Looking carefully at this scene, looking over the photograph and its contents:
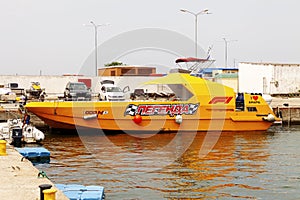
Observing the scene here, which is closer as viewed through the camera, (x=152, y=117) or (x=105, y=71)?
(x=152, y=117)

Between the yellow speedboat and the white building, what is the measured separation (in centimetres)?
1930

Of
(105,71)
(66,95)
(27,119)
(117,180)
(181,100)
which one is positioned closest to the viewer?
(117,180)

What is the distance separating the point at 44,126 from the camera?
29203 millimetres

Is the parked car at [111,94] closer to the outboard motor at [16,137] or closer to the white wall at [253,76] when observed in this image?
the outboard motor at [16,137]

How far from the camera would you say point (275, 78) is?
4734 centimetres

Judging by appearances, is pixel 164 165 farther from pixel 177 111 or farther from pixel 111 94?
pixel 111 94

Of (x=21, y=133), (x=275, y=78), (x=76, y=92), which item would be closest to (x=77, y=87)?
(x=76, y=92)

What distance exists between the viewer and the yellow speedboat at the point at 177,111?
26000 millimetres

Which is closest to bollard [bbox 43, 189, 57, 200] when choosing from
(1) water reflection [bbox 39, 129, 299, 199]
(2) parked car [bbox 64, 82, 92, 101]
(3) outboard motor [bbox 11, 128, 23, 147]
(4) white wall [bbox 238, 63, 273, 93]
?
(1) water reflection [bbox 39, 129, 299, 199]

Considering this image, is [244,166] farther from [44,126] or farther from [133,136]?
[44,126]

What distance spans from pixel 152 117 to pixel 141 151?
241 inches

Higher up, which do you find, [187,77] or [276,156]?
[187,77]

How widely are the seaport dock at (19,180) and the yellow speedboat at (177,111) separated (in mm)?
11440

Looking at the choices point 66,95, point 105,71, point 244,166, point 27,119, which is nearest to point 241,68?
point 105,71
